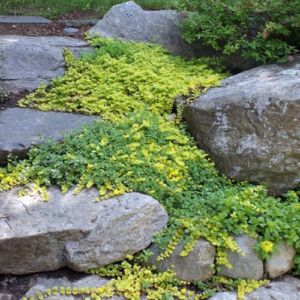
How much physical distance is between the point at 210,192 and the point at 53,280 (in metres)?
1.45

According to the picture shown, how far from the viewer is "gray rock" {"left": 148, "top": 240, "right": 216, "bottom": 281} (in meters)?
3.68

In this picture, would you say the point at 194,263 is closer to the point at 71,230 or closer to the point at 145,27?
the point at 71,230

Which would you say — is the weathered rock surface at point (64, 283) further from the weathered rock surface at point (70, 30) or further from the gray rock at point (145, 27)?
the weathered rock surface at point (70, 30)

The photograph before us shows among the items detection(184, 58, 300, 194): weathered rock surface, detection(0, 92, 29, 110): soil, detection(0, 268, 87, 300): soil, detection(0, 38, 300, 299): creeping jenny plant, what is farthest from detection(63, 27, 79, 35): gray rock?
detection(0, 268, 87, 300): soil

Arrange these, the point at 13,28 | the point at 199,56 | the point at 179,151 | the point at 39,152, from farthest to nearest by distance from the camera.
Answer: the point at 13,28 < the point at 199,56 < the point at 179,151 < the point at 39,152

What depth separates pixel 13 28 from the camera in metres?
6.69

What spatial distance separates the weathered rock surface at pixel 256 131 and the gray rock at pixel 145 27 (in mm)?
1794

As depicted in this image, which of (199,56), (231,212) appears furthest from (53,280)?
(199,56)

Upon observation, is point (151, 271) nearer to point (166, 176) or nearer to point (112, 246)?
point (112, 246)

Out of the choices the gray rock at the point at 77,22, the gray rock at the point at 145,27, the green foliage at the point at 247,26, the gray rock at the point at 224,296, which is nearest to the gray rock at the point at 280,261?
the gray rock at the point at 224,296

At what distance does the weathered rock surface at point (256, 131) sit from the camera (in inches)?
172

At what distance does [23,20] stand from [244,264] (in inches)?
193

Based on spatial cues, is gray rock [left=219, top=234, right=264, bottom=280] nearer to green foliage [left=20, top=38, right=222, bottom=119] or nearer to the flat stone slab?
green foliage [left=20, top=38, right=222, bottom=119]

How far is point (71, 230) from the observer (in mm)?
3586
